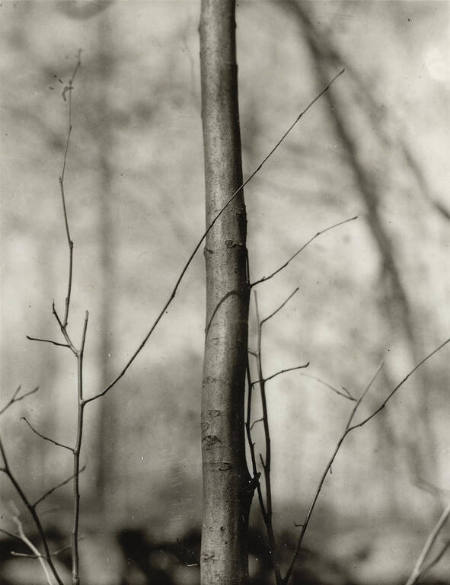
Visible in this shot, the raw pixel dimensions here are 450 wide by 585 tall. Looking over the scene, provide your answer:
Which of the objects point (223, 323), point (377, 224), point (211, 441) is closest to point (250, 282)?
point (377, 224)

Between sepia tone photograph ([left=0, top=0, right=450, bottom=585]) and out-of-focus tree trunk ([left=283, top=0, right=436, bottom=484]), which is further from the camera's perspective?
out-of-focus tree trunk ([left=283, top=0, right=436, bottom=484])

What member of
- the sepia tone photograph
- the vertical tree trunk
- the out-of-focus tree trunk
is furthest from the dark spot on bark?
the out-of-focus tree trunk

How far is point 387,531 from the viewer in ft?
6.92

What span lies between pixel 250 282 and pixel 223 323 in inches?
24.1

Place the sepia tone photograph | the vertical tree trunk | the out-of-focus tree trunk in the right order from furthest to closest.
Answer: the out-of-focus tree trunk → the sepia tone photograph → the vertical tree trunk

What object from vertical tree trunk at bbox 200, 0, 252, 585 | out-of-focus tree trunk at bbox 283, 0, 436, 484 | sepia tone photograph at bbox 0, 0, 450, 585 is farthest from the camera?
out-of-focus tree trunk at bbox 283, 0, 436, 484

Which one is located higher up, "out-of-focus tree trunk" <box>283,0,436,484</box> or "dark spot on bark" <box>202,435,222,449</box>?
"out-of-focus tree trunk" <box>283,0,436,484</box>

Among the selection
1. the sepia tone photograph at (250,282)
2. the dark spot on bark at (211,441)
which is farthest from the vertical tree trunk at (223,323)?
the sepia tone photograph at (250,282)

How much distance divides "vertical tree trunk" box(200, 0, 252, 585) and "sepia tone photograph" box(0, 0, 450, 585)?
0.18 meters

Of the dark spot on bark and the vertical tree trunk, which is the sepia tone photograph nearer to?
the vertical tree trunk

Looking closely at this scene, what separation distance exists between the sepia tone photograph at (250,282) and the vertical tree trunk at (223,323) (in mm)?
179

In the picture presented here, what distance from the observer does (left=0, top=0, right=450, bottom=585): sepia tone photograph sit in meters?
2.03

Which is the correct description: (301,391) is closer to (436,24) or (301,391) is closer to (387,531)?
(387,531)

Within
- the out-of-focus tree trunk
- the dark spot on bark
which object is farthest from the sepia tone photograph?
the dark spot on bark
